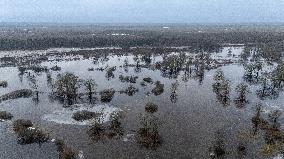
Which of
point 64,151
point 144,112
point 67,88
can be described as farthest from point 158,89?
point 64,151

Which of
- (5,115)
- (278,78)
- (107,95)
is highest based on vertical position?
(278,78)

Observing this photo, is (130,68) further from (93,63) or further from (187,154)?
(187,154)

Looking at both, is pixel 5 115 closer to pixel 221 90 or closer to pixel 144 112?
pixel 144 112

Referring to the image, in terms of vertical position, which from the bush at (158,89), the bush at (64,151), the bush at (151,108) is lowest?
the bush at (64,151)

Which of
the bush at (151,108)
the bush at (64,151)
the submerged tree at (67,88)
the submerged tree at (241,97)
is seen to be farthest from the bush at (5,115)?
the submerged tree at (241,97)

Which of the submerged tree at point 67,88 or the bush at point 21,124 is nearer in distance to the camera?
the bush at point 21,124

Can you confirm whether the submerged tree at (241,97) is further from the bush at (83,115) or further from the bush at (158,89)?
the bush at (83,115)

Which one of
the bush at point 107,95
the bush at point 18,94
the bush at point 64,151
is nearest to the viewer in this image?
the bush at point 64,151

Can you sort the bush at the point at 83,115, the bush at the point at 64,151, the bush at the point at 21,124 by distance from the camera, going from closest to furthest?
the bush at the point at 64,151, the bush at the point at 21,124, the bush at the point at 83,115
